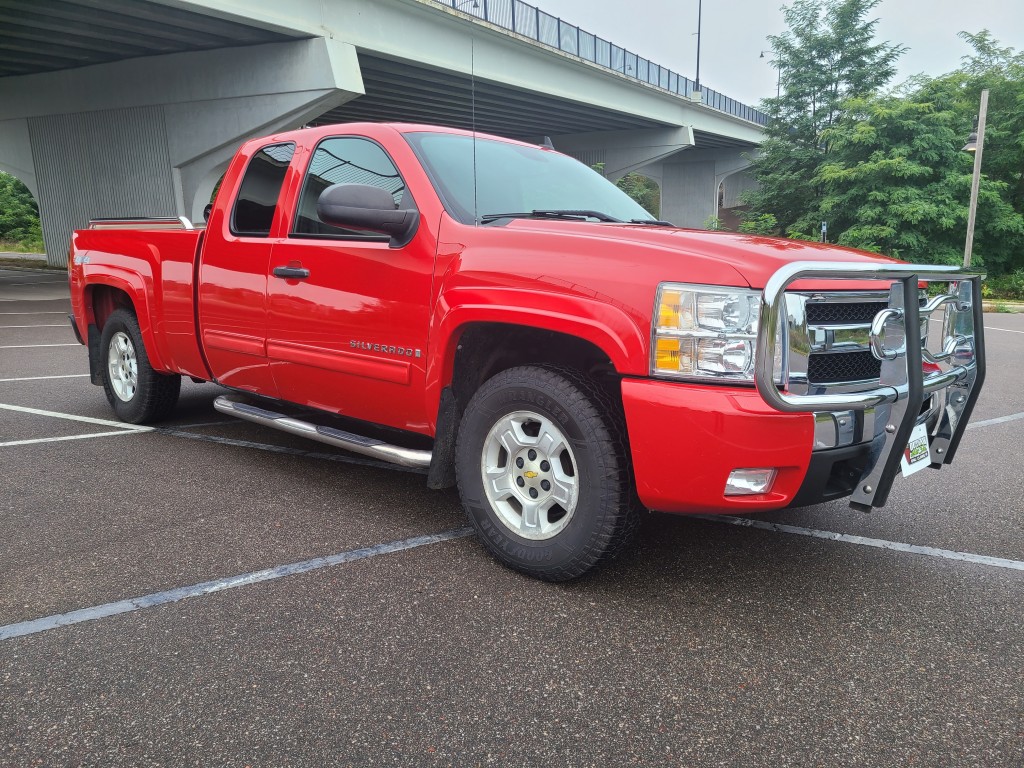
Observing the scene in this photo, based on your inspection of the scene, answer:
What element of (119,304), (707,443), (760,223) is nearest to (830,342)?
(707,443)

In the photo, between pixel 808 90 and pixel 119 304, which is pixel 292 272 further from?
pixel 808 90

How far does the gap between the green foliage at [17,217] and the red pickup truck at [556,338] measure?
54470 mm

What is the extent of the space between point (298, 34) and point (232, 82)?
10.4 ft

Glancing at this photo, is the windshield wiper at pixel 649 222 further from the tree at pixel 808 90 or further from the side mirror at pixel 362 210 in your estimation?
the tree at pixel 808 90

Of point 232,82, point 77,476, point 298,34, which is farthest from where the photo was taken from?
point 232,82

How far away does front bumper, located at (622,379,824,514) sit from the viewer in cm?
254

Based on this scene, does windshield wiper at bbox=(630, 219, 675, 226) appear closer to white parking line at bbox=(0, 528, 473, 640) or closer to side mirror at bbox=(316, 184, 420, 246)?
side mirror at bbox=(316, 184, 420, 246)

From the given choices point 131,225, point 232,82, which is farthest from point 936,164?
point 131,225

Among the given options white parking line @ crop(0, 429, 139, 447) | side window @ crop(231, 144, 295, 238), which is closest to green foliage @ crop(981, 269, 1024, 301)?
side window @ crop(231, 144, 295, 238)

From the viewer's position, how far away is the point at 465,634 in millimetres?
2680

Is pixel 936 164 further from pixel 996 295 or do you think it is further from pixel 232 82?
pixel 232 82

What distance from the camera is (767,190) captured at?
30.7 m

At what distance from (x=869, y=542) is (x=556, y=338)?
1809 millimetres

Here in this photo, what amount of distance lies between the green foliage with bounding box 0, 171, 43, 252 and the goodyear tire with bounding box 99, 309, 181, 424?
171 ft
